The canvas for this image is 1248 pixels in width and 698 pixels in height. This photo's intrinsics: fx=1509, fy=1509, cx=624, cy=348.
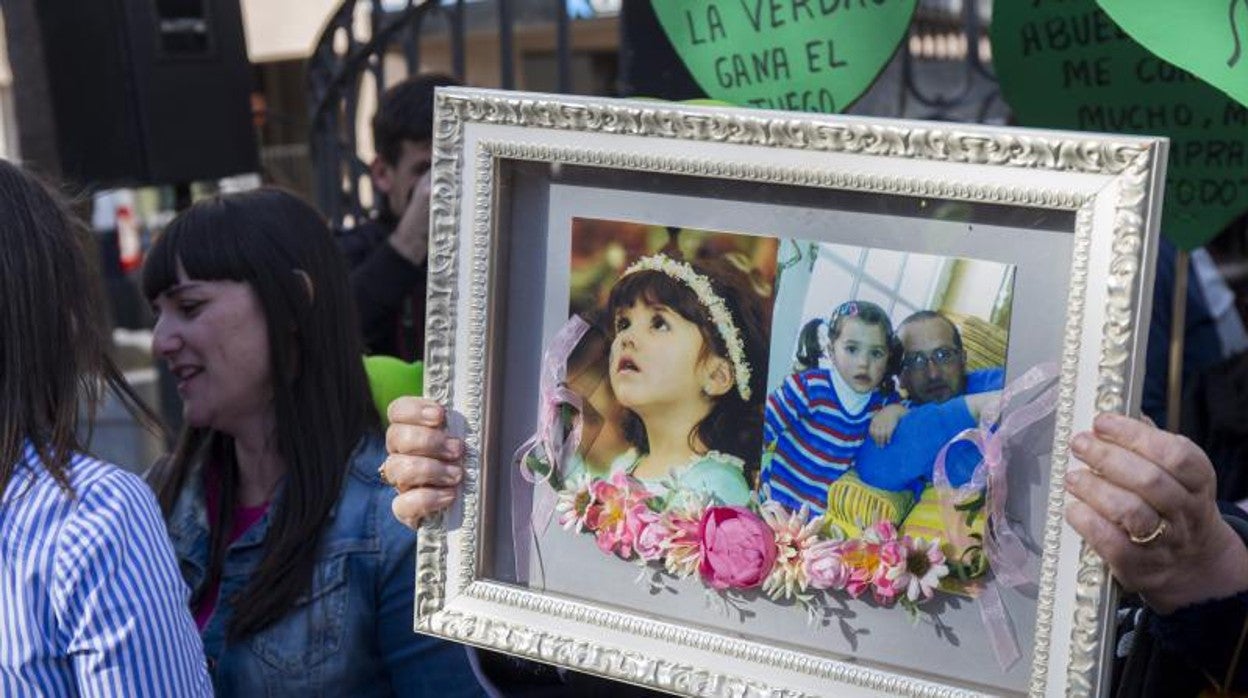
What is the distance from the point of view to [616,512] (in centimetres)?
144

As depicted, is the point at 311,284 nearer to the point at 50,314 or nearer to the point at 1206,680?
the point at 50,314

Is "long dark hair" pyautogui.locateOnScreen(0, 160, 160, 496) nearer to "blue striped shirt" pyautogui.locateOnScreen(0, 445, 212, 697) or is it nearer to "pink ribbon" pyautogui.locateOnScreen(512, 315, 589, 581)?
"blue striped shirt" pyautogui.locateOnScreen(0, 445, 212, 697)

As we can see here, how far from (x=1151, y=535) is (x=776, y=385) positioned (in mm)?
340

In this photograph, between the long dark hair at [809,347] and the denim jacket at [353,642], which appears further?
the denim jacket at [353,642]

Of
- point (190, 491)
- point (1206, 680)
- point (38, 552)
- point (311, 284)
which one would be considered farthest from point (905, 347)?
point (190, 491)

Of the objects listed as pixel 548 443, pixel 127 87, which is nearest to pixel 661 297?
pixel 548 443

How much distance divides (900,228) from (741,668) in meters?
0.42

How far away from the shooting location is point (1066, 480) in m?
1.20

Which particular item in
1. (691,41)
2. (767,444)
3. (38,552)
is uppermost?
(691,41)

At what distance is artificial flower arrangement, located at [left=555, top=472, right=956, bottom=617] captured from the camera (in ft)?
4.24

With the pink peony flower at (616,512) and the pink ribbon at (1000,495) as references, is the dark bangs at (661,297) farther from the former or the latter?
the pink ribbon at (1000,495)

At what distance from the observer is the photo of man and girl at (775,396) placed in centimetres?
126

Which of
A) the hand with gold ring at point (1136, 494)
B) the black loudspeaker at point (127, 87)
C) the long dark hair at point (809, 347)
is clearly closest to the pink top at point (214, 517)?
the long dark hair at point (809, 347)

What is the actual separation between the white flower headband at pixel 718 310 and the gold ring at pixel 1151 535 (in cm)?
35
